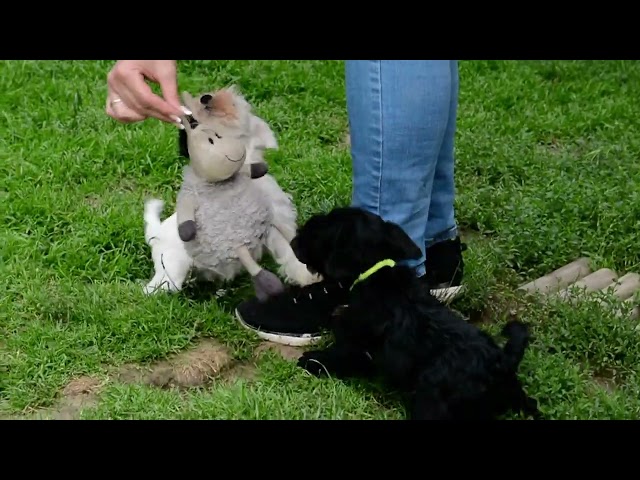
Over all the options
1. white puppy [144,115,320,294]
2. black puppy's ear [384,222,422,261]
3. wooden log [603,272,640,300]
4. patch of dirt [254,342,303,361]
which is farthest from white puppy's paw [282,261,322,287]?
wooden log [603,272,640,300]

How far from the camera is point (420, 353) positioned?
2600 millimetres

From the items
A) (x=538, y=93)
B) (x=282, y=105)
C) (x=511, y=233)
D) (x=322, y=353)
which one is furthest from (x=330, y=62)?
(x=322, y=353)

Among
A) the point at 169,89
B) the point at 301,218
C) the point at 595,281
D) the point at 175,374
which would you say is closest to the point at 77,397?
the point at 175,374

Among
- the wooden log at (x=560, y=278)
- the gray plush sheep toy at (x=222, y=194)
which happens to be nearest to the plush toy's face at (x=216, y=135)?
the gray plush sheep toy at (x=222, y=194)

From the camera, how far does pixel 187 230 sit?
9.36 feet

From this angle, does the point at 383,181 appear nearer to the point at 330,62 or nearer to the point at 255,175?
the point at 255,175

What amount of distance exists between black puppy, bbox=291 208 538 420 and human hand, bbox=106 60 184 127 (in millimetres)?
582

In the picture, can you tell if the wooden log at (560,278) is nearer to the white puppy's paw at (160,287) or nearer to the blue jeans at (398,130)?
the blue jeans at (398,130)

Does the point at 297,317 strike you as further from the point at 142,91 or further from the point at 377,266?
the point at 142,91

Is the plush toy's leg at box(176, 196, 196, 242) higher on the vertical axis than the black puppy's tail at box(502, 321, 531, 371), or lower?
higher

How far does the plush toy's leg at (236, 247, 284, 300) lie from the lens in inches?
114

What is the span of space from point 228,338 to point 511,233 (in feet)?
4.36

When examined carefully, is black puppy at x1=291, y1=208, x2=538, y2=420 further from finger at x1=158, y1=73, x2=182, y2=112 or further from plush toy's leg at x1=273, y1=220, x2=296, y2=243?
finger at x1=158, y1=73, x2=182, y2=112

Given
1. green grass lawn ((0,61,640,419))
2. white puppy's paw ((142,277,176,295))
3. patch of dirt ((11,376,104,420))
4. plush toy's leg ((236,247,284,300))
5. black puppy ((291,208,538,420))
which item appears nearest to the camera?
black puppy ((291,208,538,420))
